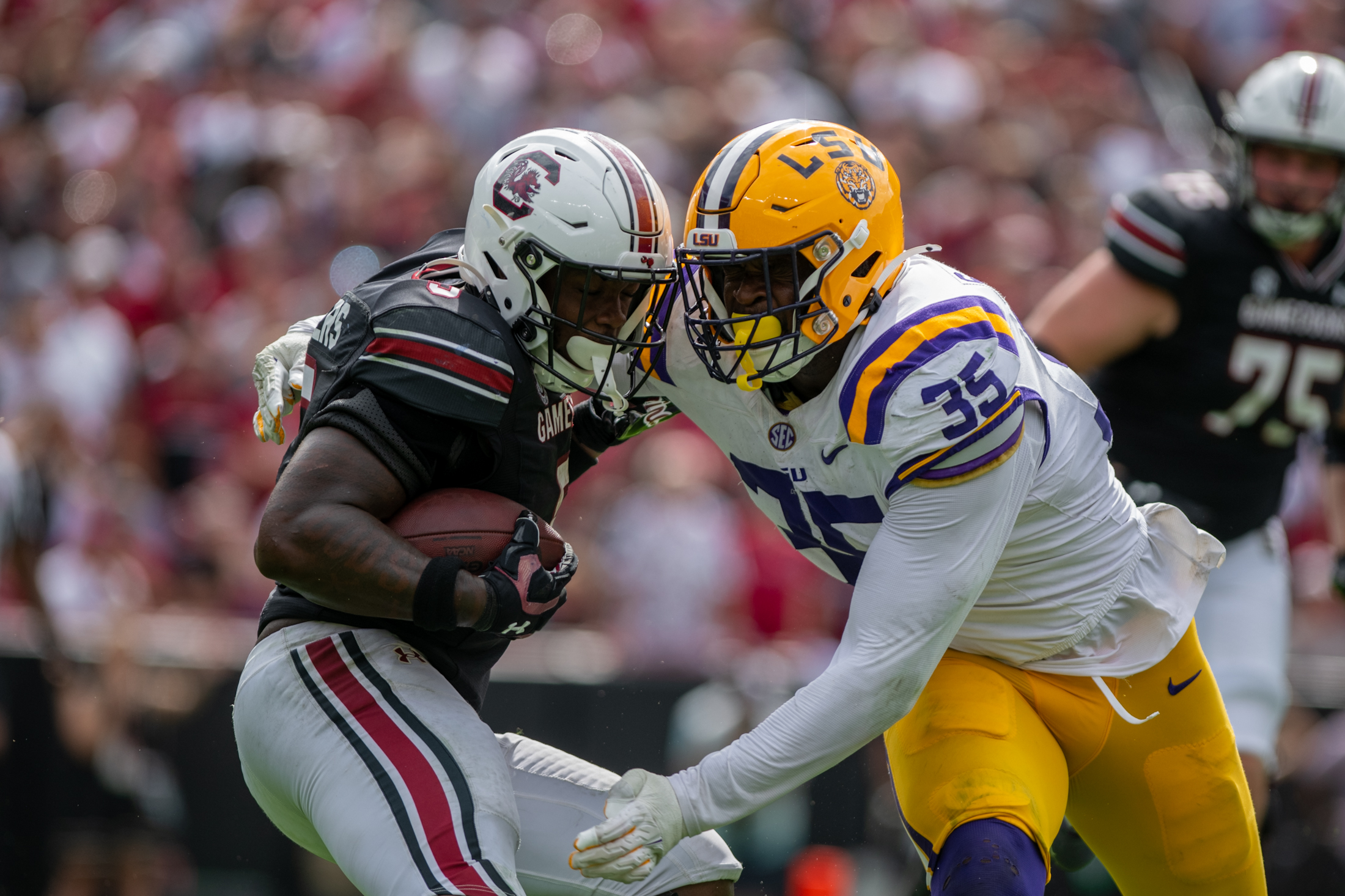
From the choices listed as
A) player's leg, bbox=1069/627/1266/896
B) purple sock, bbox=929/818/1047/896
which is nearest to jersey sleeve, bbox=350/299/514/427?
purple sock, bbox=929/818/1047/896

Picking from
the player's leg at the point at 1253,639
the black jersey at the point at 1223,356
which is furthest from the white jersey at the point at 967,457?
the black jersey at the point at 1223,356

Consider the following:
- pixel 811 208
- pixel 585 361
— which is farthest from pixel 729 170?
pixel 585 361

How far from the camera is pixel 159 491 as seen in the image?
7.59m

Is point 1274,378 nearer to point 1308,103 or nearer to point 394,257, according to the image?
point 1308,103

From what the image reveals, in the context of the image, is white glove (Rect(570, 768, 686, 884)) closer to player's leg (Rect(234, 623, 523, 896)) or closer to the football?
player's leg (Rect(234, 623, 523, 896))

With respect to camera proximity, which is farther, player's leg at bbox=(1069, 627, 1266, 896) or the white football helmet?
player's leg at bbox=(1069, 627, 1266, 896)

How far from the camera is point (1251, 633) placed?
4758mm

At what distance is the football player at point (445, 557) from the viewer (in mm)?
2957

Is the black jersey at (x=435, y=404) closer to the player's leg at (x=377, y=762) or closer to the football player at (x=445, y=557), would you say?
the football player at (x=445, y=557)

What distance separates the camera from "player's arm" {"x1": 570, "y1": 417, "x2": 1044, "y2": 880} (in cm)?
295

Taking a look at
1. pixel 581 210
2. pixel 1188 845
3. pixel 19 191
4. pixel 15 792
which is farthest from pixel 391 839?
pixel 19 191

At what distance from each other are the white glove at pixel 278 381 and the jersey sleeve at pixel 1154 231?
265 centimetres

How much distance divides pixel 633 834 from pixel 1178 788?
4.40ft

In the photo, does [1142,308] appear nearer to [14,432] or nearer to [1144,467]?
[1144,467]
